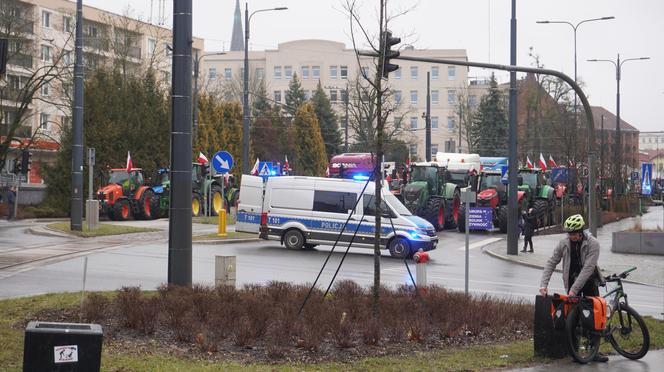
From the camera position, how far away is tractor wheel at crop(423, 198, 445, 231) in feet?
128

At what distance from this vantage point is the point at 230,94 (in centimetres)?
10544

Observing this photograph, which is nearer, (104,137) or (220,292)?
(220,292)

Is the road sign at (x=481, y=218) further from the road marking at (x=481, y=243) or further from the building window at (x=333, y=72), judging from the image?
the building window at (x=333, y=72)

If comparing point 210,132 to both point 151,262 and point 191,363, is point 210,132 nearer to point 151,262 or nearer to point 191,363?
point 151,262

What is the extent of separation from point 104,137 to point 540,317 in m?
41.9

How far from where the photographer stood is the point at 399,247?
2652 cm

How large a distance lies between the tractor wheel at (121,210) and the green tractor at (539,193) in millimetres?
18575

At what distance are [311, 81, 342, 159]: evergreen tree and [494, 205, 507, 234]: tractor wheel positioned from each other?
162 ft

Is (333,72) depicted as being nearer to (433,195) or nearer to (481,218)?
(433,195)

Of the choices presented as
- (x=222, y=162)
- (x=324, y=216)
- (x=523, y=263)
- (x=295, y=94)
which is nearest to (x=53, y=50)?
(x=295, y=94)

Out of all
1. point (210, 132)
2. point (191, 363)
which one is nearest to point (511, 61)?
point (191, 363)

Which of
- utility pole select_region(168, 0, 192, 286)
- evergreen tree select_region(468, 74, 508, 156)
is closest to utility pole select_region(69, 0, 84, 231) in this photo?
utility pole select_region(168, 0, 192, 286)

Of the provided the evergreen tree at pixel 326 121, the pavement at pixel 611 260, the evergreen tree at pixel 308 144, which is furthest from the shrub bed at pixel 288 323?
the evergreen tree at pixel 326 121

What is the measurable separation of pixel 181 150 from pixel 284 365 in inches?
205
